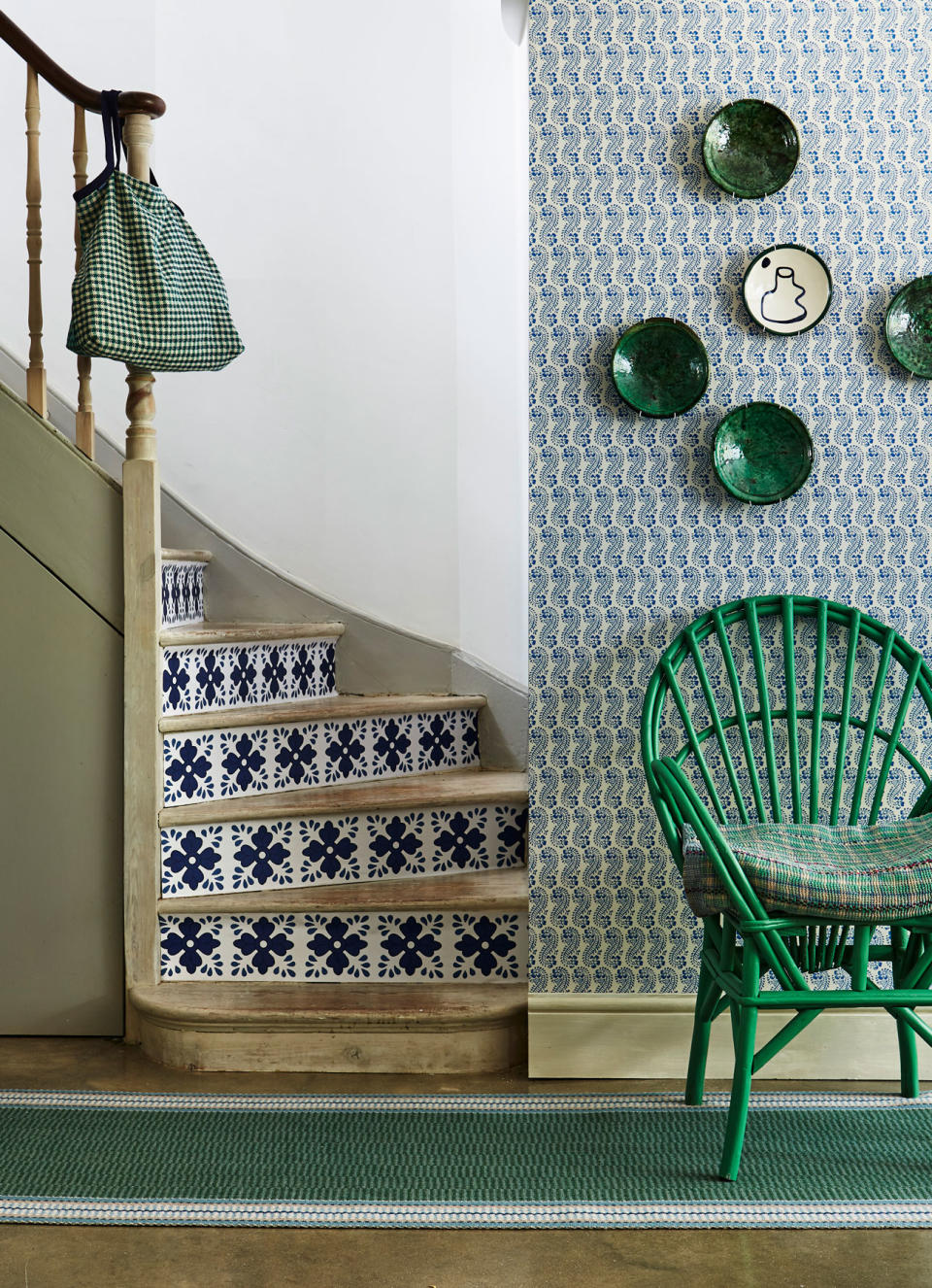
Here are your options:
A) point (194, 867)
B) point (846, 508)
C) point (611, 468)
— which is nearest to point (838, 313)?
point (846, 508)

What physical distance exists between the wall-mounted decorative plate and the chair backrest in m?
0.58

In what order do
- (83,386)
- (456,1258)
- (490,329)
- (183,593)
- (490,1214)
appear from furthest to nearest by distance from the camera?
(490,329) → (183,593) → (83,386) → (490,1214) → (456,1258)

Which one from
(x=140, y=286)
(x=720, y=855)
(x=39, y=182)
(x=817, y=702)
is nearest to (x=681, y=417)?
(x=817, y=702)

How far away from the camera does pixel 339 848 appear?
8.69ft

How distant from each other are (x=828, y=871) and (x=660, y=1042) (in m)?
0.69

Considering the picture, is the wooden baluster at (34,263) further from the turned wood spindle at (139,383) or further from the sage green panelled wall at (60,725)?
the turned wood spindle at (139,383)

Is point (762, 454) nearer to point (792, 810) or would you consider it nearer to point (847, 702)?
point (847, 702)

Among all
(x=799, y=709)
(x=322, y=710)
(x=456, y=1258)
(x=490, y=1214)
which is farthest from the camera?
(x=322, y=710)

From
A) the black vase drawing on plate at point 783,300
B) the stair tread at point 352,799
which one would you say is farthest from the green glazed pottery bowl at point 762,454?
the stair tread at point 352,799

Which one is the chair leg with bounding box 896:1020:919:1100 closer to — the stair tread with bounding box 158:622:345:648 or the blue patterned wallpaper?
the blue patterned wallpaper

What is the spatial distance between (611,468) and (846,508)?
0.49m

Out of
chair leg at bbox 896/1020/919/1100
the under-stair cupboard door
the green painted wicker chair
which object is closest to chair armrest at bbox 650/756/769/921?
the green painted wicker chair

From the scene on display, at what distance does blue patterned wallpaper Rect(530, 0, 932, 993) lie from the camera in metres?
2.26

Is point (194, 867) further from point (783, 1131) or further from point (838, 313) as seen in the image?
point (838, 313)
